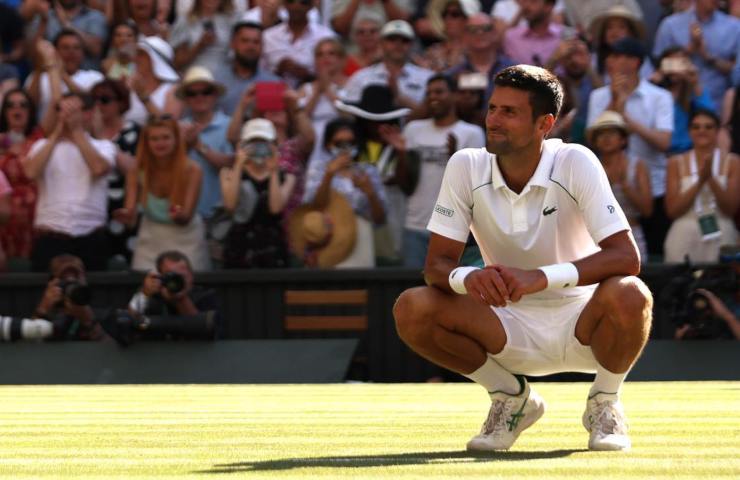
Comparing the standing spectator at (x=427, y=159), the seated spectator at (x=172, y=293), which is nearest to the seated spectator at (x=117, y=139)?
the seated spectator at (x=172, y=293)

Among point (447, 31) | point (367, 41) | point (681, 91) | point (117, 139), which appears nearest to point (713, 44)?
point (681, 91)

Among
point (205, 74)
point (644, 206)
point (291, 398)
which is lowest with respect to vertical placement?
point (291, 398)

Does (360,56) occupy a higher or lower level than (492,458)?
higher

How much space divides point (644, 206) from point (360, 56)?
2.86 metres

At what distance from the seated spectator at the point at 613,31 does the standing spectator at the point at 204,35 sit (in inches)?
113

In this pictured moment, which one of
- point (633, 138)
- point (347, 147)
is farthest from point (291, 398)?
point (633, 138)

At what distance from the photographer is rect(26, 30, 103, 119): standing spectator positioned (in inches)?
483

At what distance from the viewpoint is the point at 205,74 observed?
1170 cm

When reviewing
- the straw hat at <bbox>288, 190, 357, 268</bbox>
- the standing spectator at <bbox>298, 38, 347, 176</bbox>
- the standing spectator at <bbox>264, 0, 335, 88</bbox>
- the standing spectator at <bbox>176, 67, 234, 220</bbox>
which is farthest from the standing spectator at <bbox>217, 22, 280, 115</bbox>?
the straw hat at <bbox>288, 190, 357, 268</bbox>

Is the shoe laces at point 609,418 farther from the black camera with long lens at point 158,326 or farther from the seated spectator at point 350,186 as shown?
the seated spectator at point 350,186

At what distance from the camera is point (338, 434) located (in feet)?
19.7

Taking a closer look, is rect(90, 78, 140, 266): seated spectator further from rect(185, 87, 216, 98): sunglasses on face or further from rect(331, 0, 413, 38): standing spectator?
rect(331, 0, 413, 38): standing spectator

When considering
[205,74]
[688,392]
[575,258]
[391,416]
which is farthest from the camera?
[205,74]

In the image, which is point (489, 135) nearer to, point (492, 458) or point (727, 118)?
point (492, 458)
